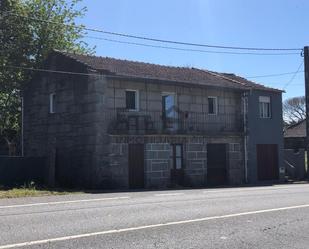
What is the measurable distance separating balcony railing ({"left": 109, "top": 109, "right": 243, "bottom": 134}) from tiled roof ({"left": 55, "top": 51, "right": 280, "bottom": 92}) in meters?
1.76

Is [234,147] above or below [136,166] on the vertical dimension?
above

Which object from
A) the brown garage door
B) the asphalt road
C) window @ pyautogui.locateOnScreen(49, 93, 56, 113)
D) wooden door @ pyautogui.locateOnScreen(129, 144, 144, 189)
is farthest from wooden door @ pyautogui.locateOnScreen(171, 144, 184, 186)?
the asphalt road

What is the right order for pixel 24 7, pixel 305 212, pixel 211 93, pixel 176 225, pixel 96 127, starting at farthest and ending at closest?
pixel 24 7
pixel 211 93
pixel 96 127
pixel 305 212
pixel 176 225

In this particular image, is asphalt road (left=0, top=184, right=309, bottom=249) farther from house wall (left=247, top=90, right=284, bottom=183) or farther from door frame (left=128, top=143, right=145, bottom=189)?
house wall (left=247, top=90, right=284, bottom=183)

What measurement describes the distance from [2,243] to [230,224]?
170 inches

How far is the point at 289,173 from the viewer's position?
35688mm

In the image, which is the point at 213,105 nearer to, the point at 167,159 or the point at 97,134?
the point at 167,159

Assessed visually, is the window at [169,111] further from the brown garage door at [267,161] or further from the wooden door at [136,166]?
the brown garage door at [267,161]

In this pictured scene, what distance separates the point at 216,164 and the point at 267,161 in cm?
412

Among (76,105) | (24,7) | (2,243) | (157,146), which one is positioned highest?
(24,7)

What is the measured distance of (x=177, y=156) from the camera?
28375mm

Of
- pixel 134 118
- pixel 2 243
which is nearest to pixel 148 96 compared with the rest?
pixel 134 118

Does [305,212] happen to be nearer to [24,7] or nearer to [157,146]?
[157,146]

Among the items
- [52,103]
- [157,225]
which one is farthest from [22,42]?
[157,225]
